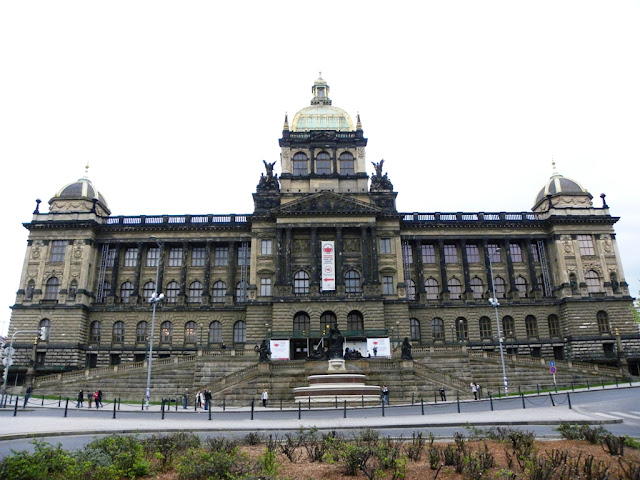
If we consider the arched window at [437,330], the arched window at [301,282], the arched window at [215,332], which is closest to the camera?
the arched window at [301,282]

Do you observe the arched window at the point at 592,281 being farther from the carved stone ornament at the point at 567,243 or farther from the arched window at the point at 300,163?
the arched window at the point at 300,163

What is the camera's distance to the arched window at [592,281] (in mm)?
65375

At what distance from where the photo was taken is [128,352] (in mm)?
62906

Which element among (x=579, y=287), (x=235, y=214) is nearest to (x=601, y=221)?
(x=579, y=287)

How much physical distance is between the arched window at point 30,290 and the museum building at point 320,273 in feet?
0.51

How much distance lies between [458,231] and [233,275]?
29.9 m

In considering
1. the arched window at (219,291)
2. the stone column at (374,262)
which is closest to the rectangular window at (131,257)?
the arched window at (219,291)

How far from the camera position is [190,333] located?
64562 mm

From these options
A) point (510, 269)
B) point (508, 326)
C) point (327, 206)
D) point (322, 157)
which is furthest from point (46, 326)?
point (510, 269)

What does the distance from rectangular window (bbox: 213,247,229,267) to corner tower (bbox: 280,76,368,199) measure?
1105cm

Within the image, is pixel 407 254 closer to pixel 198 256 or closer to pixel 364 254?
pixel 364 254

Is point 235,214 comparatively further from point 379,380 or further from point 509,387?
point 509,387

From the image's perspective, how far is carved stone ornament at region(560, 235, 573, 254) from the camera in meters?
66.5

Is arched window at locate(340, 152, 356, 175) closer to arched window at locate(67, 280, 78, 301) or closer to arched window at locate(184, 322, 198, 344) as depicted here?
arched window at locate(184, 322, 198, 344)
